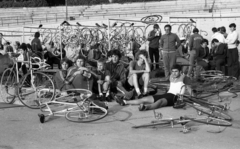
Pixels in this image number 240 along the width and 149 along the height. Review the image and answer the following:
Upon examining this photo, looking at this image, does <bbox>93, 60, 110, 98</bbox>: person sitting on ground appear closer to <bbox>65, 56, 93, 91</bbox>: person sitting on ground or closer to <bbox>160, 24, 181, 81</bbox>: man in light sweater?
<bbox>65, 56, 93, 91</bbox>: person sitting on ground

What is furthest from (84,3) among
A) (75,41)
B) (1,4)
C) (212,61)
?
(212,61)

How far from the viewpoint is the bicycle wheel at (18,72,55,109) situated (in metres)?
7.72

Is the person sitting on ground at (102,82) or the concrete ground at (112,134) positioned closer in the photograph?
the concrete ground at (112,134)

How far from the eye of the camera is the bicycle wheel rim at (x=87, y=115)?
21.9ft

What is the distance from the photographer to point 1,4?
5094cm

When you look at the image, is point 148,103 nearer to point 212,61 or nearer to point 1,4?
point 212,61

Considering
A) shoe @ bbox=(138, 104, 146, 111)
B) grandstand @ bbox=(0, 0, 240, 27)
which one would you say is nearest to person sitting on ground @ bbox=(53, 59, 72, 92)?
shoe @ bbox=(138, 104, 146, 111)

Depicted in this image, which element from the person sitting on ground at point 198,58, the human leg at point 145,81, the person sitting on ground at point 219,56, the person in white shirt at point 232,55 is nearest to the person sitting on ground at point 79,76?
the human leg at point 145,81

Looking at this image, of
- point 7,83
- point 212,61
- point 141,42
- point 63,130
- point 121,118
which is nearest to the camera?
point 63,130

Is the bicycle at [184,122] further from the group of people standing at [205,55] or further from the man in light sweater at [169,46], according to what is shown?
the group of people standing at [205,55]

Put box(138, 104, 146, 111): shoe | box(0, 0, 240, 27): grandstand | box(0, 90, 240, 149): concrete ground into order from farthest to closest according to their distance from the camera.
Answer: box(0, 0, 240, 27): grandstand
box(138, 104, 146, 111): shoe
box(0, 90, 240, 149): concrete ground

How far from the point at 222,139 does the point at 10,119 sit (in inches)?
153

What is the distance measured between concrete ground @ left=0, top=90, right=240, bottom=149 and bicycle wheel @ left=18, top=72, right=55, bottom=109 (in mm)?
644

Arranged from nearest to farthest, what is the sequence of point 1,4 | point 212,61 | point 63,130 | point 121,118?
1. point 63,130
2. point 121,118
3. point 212,61
4. point 1,4
